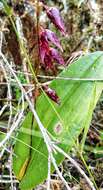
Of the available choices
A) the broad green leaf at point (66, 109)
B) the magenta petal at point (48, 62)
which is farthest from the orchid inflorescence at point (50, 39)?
the broad green leaf at point (66, 109)

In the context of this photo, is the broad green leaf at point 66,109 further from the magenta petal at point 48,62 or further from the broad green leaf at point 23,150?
the magenta petal at point 48,62

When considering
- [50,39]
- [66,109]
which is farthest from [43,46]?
[66,109]

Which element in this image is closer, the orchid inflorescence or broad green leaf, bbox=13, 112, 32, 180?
the orchid inflorescence

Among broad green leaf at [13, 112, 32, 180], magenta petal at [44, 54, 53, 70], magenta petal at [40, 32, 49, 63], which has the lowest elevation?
broad green leaf at [13, 112, 32, 180]

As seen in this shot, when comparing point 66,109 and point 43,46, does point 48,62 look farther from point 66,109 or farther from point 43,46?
point 66,109

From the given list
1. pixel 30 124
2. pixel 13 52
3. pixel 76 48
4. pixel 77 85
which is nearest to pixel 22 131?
pixel 30 124

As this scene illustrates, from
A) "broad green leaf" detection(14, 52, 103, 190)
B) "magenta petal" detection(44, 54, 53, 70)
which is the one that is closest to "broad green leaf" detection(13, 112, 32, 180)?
"broad green leaf" detection(14, 52, 103, 190)

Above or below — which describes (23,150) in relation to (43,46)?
below

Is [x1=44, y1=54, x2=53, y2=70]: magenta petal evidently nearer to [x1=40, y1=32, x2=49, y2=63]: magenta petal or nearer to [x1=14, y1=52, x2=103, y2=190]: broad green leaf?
[x1=40, y1=32, x2=49, y2=63]: magenta petal
